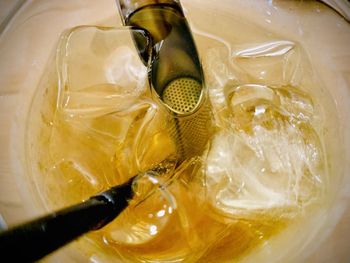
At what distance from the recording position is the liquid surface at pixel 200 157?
0.87m

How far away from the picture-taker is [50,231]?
1.33 feet

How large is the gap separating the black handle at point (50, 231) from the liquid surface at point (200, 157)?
0.94ft

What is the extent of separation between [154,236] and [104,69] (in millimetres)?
466

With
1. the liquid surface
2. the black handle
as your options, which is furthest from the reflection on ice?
the black handle

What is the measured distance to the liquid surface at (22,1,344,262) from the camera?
875 mm

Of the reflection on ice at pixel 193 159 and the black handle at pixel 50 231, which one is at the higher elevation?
the black handle at pixel 50 231

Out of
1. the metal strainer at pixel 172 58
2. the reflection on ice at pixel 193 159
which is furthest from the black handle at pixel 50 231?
the metal strainer at pixel 172 58

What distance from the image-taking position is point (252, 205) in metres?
0.90

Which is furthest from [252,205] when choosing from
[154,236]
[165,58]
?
[165,58]

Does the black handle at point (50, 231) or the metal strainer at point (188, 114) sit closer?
the black handle at point (50, 231)

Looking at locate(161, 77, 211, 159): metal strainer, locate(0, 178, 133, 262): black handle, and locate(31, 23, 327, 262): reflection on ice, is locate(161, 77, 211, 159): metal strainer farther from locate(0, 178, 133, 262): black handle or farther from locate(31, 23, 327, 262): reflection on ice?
locate(0, 178, 133, 262): black handle

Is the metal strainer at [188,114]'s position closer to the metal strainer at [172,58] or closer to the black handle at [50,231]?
the metal strainer at [172,58]

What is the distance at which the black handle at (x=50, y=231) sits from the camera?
35cm

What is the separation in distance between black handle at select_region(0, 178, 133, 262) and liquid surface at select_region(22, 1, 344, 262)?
29 cm
